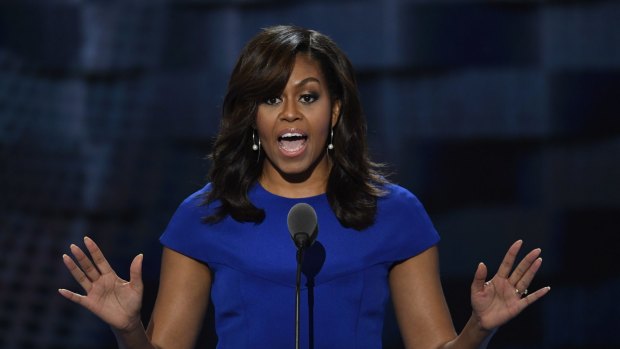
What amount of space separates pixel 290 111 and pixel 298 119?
25 mm

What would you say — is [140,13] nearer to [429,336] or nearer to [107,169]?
[107,169]

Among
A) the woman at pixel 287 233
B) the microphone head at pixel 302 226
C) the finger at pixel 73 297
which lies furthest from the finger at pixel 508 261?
the finger at pixel 73 297

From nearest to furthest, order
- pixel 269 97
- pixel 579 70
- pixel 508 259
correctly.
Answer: pixel 508 259 → pixel 269 97 → pixel 579 70

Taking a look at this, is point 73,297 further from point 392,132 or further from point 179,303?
point 392,132

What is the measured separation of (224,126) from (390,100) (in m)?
1.40

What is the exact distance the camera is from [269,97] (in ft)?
7.30

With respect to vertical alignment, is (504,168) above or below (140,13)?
below

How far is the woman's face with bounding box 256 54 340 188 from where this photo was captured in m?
2.22

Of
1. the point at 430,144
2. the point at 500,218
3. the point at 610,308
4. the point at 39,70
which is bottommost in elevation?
the point at 610,308

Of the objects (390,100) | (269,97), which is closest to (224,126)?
(269,97)

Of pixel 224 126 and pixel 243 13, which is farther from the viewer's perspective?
pixel 243 13

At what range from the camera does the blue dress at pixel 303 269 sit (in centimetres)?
220

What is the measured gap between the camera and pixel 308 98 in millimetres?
2244

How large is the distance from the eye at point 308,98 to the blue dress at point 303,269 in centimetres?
22
